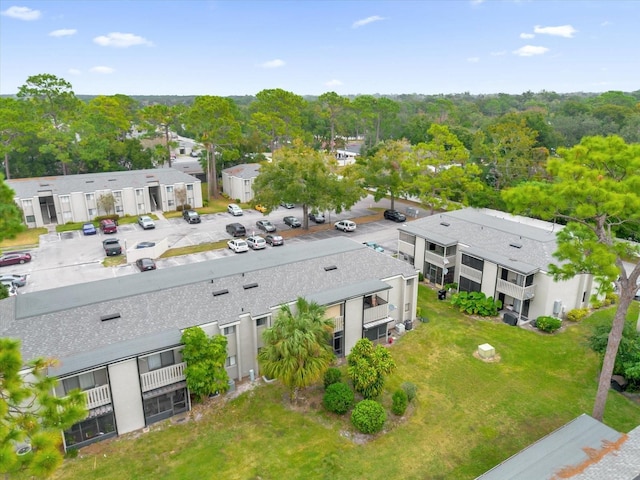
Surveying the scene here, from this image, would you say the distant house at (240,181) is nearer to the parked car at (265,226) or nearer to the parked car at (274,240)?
the parked car at (265,226)

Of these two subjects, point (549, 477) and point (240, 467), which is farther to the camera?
point (240, 467)

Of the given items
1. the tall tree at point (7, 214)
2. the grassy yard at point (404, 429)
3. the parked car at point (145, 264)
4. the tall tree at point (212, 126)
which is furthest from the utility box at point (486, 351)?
the tall tree at point (212, 126)

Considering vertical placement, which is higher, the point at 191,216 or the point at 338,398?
the point at 191,216

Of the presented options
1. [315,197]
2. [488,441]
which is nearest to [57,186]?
[315,197]

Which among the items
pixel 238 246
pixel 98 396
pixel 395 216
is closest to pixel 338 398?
pixel 98 396

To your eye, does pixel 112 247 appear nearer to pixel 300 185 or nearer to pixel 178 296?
pixel 300 185

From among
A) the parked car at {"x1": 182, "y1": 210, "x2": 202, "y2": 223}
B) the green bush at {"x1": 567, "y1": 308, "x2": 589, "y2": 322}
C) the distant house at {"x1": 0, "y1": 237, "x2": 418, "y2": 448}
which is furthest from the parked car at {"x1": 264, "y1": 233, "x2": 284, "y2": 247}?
the green bush at {"x1": 567, "y1": 308, "x2": 589, "y2": 322}

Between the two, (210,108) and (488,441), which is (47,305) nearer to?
(488,441)
